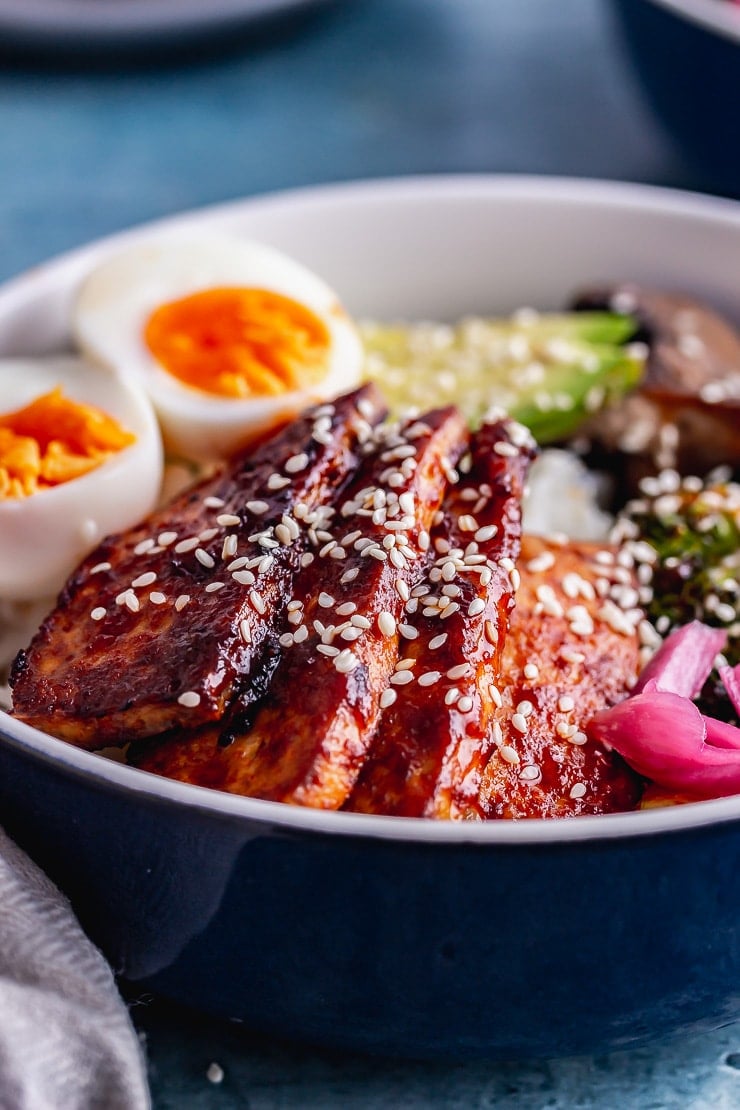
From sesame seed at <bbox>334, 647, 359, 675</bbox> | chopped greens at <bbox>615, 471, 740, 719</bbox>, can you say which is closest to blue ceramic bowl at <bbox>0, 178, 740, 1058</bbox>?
sesame seed at <bbox>334, 647, 359, 675</bbox>

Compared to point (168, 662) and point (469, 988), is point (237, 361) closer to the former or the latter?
point (168, 662)

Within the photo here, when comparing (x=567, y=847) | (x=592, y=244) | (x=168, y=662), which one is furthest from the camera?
(x=592, y=244)

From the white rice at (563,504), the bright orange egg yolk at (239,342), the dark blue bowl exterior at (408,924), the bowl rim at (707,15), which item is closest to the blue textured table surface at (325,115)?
the bowl rim at (707,15)

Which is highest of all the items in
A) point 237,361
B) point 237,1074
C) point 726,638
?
point 237,361

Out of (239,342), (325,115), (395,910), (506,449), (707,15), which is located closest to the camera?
(395,910)

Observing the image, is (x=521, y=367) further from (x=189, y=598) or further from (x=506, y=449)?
(x=189, y=598)

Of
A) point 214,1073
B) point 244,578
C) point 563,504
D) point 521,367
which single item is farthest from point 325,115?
point 214,1073

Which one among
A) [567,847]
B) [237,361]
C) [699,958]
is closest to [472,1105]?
[699,958]
